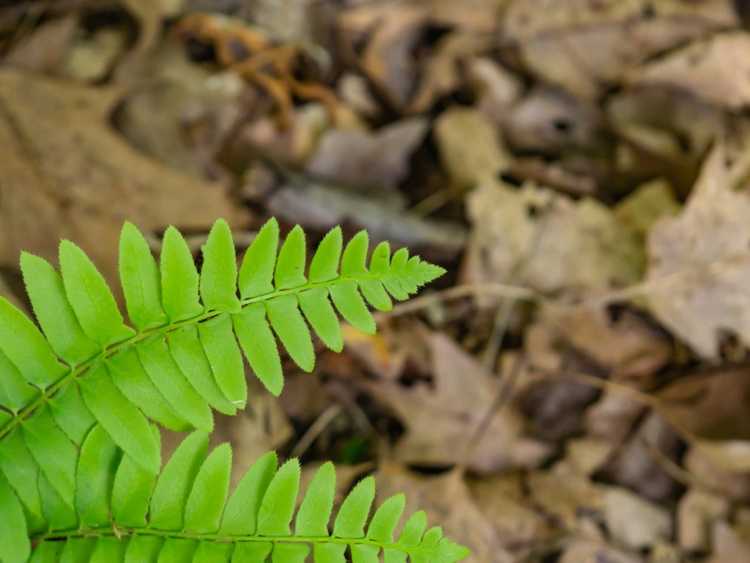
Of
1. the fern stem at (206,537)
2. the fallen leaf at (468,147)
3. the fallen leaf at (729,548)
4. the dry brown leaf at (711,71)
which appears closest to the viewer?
the fern stem at (206,537)

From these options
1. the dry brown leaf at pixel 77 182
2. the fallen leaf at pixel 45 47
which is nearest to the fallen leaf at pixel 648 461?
the dry brown leaf at pixel 77 182

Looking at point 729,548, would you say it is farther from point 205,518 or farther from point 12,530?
point 12,530

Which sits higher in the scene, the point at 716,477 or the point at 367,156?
the point at 367,156

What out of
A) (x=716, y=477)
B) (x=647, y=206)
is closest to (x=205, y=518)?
(x=716, y=477)

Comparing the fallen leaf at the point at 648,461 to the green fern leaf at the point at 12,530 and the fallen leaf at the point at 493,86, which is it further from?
the green fern leaf at the point at 12,530

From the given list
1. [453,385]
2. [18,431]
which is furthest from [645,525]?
[18,431]

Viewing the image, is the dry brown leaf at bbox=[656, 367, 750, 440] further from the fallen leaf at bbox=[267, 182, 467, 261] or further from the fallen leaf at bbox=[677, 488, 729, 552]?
the fallen leaf at bbox=[267, 182, 467, 261]
